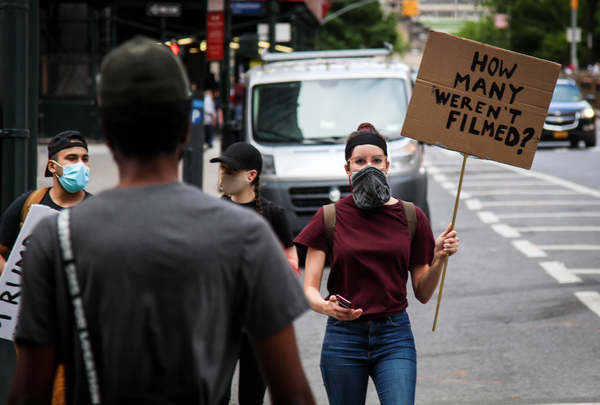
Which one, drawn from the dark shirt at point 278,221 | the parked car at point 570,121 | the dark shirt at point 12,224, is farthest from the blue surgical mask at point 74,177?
the parked car at point 570,121

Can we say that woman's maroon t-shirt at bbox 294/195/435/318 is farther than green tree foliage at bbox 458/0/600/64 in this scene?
No

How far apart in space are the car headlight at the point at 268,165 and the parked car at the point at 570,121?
618 inches

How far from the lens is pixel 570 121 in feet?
88.0

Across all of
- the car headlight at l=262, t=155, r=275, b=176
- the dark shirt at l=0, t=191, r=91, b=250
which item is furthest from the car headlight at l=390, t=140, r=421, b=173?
the dark shirt at l=0, t=191, r=91, b=250

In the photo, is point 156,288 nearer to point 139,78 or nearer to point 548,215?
point 139,78

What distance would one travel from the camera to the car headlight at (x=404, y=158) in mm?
11875

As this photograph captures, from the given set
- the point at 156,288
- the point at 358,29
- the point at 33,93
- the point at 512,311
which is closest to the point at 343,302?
the point at 156,288

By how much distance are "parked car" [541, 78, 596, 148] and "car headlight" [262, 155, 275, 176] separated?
15686 mm

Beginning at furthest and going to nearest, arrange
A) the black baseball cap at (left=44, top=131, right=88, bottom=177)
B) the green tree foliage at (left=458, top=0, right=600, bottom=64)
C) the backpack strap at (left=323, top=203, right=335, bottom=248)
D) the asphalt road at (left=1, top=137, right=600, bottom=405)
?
the green tree foliage at (left=458, top=0, right=600, bottom=64)
the asphalt road at (left=1, top=137, right=600, bottom=405)
the black baseball cap at (left=44, top=131, right=88, bottom=177)
the backpack strap at (left=323, top=203, right=335, bottom=248)

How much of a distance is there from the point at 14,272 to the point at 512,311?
5420 mm

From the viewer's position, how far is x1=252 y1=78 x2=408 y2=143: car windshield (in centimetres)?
1241

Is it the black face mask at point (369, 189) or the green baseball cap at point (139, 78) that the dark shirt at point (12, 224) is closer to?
the black face mask at point (369, 189)

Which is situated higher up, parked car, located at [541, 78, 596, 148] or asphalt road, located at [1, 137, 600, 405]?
asphalt road, located at [1, 137, 600, 405]

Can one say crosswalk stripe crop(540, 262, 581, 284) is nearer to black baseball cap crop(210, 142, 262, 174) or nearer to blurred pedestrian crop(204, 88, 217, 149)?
black baseball cap crop(210, 142, 262, 174)
